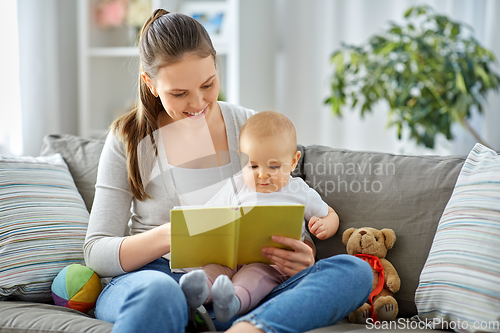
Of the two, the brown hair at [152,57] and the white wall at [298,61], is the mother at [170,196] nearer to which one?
the brown hair at [152,57]

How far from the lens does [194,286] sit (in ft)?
3.06

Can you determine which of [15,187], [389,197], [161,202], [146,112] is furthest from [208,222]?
[15,187]

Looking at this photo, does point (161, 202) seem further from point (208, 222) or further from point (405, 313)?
point (405, 313)

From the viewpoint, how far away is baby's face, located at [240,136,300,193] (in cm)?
117

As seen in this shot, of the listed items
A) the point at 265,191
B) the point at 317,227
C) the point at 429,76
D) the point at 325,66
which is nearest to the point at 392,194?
the point at 317,227

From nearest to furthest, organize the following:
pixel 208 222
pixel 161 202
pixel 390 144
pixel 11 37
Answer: pixel 208 222, pixel 161 202, pixel 11 37, pixel 390 144

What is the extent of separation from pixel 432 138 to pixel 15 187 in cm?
197

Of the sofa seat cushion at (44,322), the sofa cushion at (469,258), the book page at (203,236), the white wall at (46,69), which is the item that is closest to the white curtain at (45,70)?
the white wall at (46,69)

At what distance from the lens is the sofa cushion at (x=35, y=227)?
1.24m

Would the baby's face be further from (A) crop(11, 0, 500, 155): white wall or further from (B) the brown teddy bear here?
(A) crop(11, 0, 500, 155): white wall

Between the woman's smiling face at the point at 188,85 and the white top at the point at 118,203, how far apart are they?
178 millimetres

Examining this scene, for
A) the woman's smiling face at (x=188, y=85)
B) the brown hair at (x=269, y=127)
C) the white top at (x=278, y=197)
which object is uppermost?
the woman's smiling face at (x=188, y=85)

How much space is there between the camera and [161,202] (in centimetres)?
127

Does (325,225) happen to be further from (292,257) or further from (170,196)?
(170,196)
